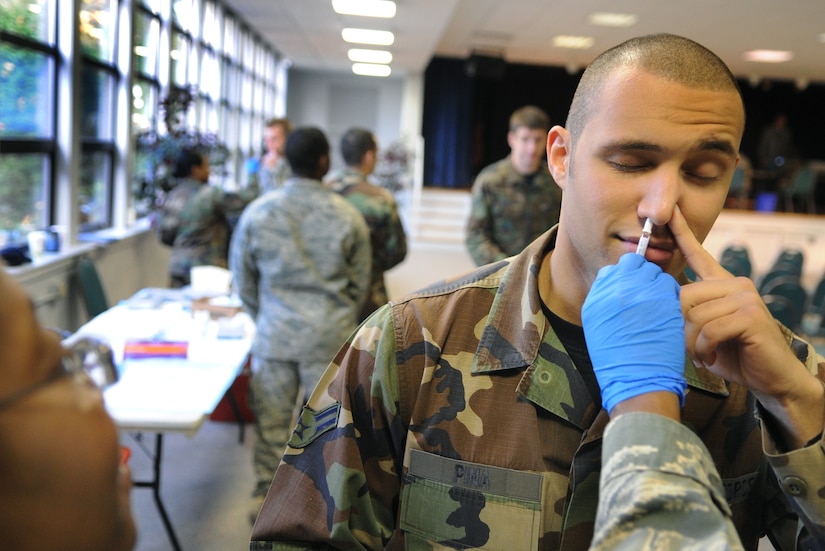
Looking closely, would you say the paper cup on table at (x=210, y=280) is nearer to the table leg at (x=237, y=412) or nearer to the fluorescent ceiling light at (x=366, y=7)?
the table leg at (x=237, y=412)

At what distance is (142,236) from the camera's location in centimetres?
725

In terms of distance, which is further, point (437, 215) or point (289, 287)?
point (437, 215)

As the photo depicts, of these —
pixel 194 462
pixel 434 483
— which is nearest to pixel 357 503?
pixel 434 483

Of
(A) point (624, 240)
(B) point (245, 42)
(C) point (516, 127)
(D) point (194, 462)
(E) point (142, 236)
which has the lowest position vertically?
(D) point (194, 462)

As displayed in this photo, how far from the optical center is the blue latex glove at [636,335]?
0.97m

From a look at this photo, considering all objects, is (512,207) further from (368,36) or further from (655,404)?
(368,36)

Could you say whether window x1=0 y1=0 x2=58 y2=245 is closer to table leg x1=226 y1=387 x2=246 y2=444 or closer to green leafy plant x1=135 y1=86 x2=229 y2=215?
green leafy plant x1=135 y1=86 x2=229 y2=215

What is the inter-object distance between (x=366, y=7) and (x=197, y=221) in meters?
4.12

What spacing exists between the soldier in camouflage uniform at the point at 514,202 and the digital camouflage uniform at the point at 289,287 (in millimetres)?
1280

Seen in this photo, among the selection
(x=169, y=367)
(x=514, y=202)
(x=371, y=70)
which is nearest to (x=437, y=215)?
(x=371, y=70)

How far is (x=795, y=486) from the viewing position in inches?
43.0

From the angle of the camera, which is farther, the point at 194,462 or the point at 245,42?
the point at 245,42

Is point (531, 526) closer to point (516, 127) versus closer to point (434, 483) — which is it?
point (434, 483)

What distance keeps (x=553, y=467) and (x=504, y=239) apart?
3.74 m
